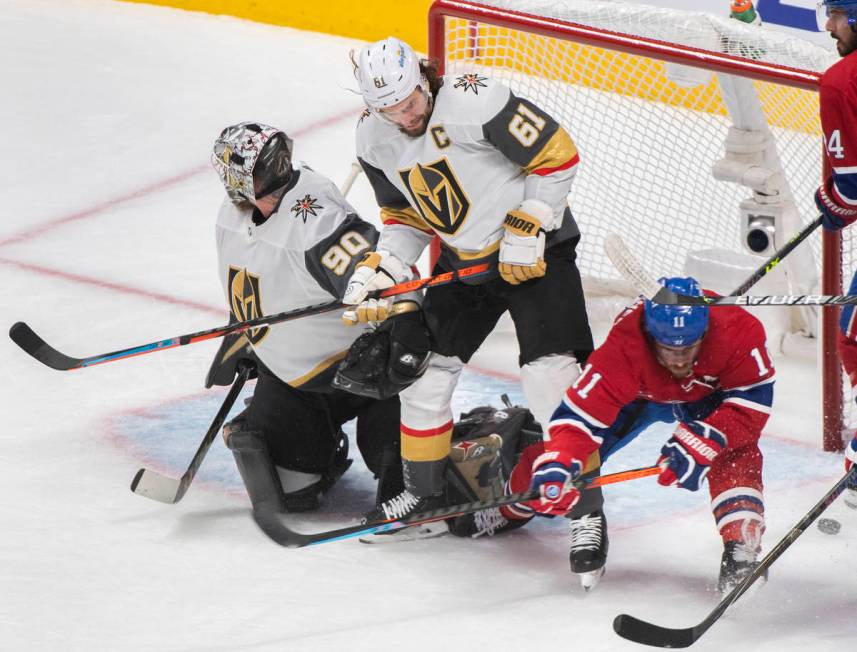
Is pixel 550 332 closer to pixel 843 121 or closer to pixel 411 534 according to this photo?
pixel 411 534

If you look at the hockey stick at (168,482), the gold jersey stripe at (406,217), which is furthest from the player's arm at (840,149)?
the hockey stick at (168,482)

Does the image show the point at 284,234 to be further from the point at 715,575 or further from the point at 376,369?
the point at 715,575

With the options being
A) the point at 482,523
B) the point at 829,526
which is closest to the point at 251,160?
the point at 482,523

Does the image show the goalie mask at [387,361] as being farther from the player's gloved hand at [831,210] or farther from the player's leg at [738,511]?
the player's gloved hand at [831,210]

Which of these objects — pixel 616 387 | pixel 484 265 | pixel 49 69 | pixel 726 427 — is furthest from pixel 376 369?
pixel 49 69

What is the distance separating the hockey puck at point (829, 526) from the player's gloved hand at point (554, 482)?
0.66 meters

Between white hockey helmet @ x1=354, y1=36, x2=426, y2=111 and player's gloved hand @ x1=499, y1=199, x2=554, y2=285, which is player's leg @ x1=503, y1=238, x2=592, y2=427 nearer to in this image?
player's gloved hand @ x1=499, y1=199, x2=554, y2=285

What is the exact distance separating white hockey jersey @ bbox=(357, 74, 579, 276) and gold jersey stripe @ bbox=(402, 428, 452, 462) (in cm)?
37

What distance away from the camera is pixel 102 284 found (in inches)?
191

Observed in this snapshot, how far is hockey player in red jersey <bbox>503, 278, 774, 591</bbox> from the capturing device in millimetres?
2893

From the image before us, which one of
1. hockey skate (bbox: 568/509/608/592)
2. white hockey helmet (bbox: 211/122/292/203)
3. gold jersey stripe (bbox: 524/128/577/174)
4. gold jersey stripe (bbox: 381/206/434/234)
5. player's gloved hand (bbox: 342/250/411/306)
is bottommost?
hockey skate (bbox: 568/509/608/592)

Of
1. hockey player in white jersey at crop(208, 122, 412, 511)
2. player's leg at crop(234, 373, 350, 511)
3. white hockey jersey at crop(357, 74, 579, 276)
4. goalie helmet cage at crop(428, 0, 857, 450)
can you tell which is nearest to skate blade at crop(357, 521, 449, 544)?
hockey player in white jersey at crop(208, 122, 412, 511)

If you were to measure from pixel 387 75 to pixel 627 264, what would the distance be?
1.28 metres

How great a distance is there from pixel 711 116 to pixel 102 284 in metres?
1.94
